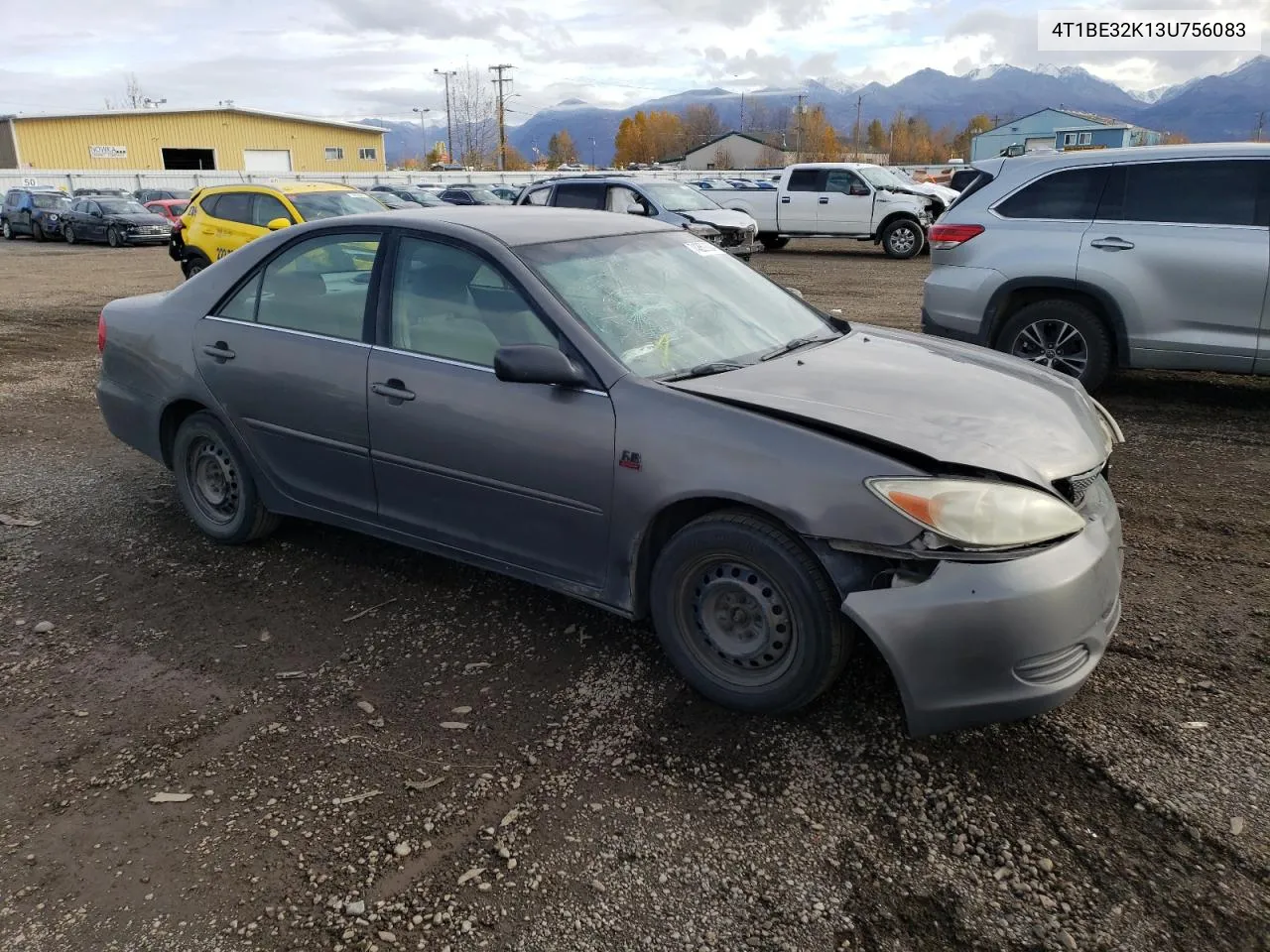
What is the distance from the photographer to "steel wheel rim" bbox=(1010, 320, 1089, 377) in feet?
22.4

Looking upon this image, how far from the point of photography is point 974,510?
109 inches

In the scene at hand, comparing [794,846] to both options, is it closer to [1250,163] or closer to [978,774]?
[978,774]

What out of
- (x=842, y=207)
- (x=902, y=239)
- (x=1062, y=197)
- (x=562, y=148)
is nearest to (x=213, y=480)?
(x=1062, y=197)

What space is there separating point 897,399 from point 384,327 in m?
2.04

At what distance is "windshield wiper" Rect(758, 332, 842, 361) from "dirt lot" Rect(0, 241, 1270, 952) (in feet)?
1.46

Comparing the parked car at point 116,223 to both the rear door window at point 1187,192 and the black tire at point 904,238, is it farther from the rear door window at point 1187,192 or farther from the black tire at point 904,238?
the rear door window at point 1187,192

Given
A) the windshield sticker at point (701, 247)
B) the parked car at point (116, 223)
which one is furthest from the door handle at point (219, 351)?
A: the parked car at point (116, 223)

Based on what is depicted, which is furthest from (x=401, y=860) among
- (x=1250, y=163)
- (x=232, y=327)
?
(x=1250, y=163)

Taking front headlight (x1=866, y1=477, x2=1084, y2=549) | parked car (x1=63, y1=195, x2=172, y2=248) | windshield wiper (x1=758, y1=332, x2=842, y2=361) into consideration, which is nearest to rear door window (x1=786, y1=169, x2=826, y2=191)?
parked car (x1=63, y1=195, x2=172, y2=248)

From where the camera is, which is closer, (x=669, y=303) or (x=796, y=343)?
(x=669, y=303)

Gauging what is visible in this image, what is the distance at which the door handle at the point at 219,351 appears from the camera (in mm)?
4395

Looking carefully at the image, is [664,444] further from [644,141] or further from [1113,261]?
[644,141]

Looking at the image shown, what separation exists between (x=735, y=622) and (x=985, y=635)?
80cm

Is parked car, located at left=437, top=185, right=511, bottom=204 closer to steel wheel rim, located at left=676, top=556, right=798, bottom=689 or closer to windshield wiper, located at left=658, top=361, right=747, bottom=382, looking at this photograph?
windshield wiper, located at left=658, top=361, right=747, bottom=382
